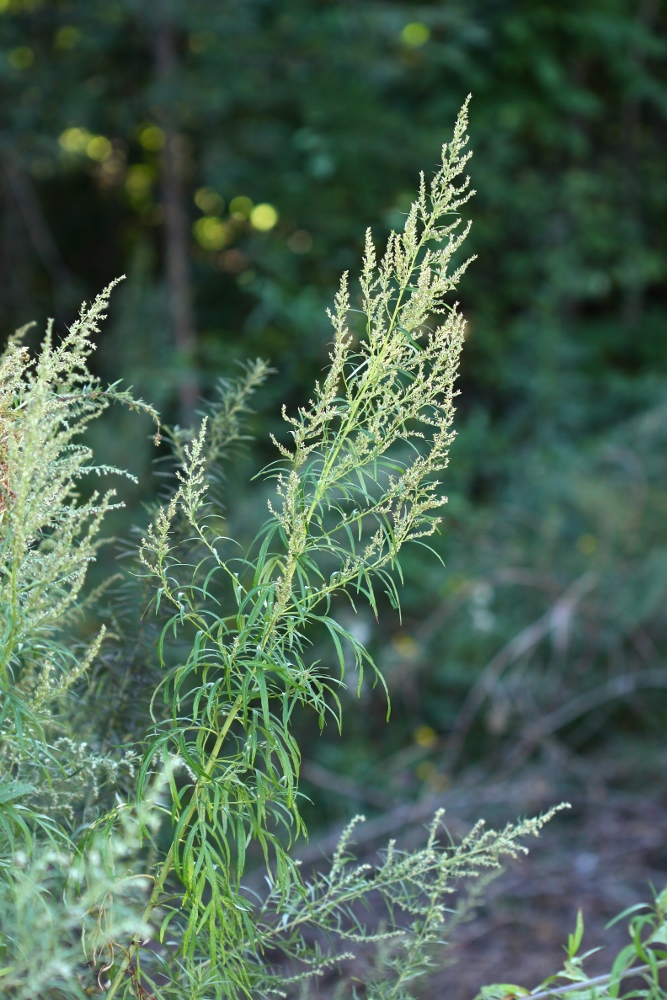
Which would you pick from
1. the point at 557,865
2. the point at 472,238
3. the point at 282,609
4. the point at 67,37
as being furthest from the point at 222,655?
the point at 472,238

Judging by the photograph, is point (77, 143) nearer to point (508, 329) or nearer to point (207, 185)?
point (207, 185)

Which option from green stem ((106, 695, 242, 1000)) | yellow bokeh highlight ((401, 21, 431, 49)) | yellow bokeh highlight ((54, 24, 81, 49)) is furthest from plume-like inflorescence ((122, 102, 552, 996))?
yellow bokeh highlight ((401, 21, 431, 49))

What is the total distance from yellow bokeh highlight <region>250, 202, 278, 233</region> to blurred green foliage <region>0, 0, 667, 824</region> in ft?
0.06

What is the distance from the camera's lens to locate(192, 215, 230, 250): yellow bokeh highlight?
5238mm

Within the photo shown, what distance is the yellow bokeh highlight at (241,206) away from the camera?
195 inches

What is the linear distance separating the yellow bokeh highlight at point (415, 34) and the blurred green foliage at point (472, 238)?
0.10ft

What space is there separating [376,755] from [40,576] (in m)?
3.14

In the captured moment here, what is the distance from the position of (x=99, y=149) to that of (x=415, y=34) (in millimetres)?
1914

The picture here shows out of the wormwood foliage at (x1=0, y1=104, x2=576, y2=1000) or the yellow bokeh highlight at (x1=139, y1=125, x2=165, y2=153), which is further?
the yellow bokeh highlight at (x1=139, y1=125, x2=165, y2=153)

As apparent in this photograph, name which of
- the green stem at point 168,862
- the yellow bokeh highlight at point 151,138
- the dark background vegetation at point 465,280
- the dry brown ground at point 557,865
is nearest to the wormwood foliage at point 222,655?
the green stem at point 168,862

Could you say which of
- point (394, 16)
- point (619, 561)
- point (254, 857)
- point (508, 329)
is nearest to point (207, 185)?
point (394, 16)

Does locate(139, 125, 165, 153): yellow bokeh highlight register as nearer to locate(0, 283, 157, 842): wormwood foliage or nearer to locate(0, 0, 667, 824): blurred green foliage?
locate(0, 0, 667, 824): blurred green foliage

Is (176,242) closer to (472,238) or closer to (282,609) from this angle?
(472,238)

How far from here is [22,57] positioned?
15.2 ft
